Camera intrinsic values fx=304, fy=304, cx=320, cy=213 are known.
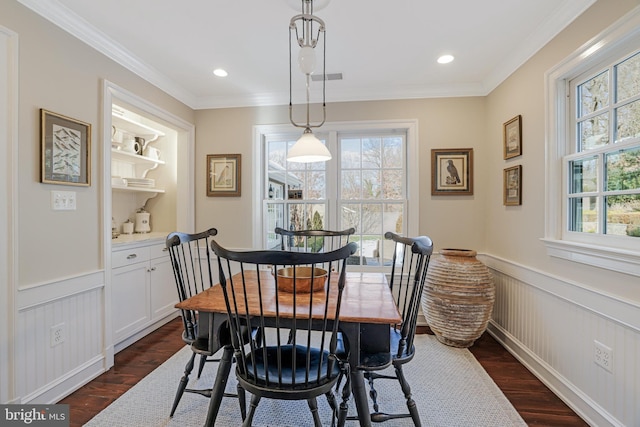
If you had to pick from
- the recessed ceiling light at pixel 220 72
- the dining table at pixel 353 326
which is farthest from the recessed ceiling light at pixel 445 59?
the dining table at pixel 353 326

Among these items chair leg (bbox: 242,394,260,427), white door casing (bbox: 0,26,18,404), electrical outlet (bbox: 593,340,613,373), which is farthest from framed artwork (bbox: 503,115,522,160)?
white door casing (bbox: 0,26,18,404)

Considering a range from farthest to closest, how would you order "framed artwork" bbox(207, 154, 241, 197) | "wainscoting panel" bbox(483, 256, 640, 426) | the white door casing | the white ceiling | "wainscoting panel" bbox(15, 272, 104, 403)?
1. "framed artwork" bbox(207, 154, 241, 197)
2. the white ceiling
3. "wainscoting panel" bbox(15, 272, 104, 403)
4. the white door casing
5. "wainscoting panel" bbox(483, 256, 640, 426)

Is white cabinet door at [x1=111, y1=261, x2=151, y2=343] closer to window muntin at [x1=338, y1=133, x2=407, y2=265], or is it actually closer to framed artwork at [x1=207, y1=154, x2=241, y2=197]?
framed artwork at [x1=207, y1=154, x2=241, y2=197]

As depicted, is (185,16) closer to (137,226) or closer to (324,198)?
(324,198)

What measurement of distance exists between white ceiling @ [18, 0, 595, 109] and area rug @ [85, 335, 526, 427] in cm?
244

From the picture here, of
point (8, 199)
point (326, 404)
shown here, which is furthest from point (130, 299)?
point (326, 404)

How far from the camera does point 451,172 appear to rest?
3150 millimetres

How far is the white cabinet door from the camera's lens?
2.54 m

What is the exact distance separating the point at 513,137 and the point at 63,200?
342cm

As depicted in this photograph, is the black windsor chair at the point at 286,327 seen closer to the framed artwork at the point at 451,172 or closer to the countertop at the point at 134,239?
the countertop at the point at 134,239

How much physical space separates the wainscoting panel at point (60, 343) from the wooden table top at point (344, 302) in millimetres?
1069

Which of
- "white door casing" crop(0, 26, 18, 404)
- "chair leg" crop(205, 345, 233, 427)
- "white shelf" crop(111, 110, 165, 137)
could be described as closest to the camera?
"chair leg" crop(205, 345, 233, 427)

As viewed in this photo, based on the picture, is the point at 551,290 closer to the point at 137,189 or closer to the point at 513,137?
the point at 513,137

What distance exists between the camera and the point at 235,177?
11.4 ft
